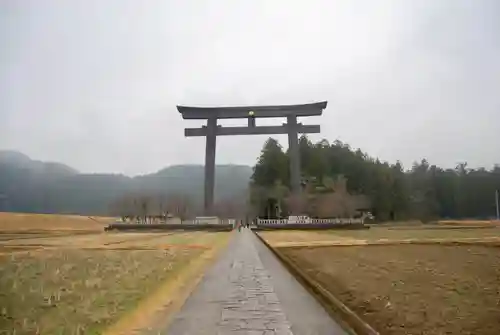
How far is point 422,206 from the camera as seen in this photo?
73.6 m

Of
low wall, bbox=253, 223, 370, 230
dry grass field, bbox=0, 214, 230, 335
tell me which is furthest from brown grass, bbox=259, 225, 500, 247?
low wall, bbox=253, 223, 370, 230

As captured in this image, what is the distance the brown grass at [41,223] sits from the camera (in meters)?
29.4

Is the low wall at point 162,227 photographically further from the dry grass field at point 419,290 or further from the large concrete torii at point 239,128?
the dry grass field at point 419,290

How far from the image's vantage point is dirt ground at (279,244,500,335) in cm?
581

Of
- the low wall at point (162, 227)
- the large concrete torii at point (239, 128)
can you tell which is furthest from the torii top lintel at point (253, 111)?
the low wall at point (162, 227)

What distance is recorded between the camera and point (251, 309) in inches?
288

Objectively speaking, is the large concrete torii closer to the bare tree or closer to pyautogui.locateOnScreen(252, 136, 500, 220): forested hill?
the bare tree

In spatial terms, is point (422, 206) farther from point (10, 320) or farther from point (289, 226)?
point (10, 320)

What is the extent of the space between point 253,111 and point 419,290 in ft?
143

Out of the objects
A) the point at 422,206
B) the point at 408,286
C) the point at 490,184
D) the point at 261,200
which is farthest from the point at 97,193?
the point at 408,286

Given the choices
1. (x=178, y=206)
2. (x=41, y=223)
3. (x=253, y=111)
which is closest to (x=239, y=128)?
(x=253, y=111)

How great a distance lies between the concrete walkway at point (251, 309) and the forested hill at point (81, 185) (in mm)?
6711

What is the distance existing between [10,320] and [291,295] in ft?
14.7

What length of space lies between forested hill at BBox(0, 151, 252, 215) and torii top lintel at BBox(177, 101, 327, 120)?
1352 centimetres
